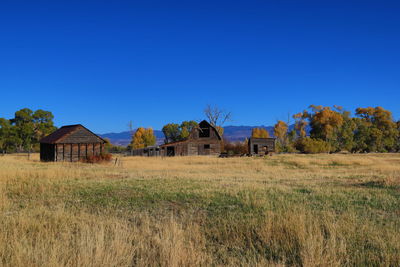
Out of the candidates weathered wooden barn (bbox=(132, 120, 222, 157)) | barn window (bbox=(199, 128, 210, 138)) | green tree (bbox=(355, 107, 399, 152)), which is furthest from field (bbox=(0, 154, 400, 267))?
green tree (bbox=(355, 107, 399, 152))

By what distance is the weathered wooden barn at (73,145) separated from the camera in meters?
36.7

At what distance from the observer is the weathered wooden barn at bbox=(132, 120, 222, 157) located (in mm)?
53344

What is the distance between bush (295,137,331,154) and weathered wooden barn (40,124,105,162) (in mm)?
38947

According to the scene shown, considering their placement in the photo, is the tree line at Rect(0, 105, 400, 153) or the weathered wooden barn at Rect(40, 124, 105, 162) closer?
the weathered wooden barn at Rect(40, 124, 105, 162)

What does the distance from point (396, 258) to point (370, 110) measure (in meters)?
78.7

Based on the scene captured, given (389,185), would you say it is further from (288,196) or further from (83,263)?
(83,263)

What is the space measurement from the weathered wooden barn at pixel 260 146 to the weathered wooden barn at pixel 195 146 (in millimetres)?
6186

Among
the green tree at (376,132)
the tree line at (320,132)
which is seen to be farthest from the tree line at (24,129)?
the green tree at (376,132)

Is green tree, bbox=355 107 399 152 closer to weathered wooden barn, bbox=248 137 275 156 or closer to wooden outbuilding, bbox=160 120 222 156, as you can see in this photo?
weathered wooden barn, bbox=248 137 275 156

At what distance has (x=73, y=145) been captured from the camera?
37656mm

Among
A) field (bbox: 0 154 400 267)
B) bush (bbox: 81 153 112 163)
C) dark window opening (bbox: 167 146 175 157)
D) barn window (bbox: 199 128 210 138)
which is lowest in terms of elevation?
field (bbox: 0 154 400 267)

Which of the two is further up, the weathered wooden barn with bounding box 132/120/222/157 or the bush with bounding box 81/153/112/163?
the weathered wooden barn with bounding box 132/120/222/157

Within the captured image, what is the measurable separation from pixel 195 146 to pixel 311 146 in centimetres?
2281

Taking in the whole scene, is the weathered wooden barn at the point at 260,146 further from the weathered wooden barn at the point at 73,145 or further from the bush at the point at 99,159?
the bush at the point at 99,159
